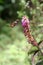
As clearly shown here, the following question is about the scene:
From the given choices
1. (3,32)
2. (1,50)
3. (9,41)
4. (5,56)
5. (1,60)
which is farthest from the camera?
(3,32)

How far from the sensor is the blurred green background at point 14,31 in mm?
2667

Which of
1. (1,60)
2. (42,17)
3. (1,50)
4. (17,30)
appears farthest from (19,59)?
(42,17)

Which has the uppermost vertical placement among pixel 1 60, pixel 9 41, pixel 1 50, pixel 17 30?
pixel 17 30

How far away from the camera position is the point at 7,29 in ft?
19.1

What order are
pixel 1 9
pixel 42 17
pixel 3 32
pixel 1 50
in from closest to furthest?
pixel 42 17
pixel 1 50
pixel 3 32
pixel 1 9

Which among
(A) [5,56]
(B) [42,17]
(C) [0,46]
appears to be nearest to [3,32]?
(C) [0,46]

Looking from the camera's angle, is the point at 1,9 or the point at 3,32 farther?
the point at 1,9

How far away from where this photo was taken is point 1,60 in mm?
4281

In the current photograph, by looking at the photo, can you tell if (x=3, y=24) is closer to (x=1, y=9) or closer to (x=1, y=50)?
(x=1, y=9)

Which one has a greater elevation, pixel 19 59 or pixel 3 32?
pixel 3 32

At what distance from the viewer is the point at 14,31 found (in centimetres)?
582

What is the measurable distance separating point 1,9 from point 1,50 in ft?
5.21

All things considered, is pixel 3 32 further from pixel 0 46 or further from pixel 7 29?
pixel 0 46

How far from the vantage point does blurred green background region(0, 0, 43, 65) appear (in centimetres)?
267
